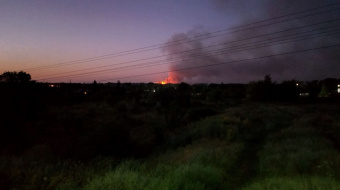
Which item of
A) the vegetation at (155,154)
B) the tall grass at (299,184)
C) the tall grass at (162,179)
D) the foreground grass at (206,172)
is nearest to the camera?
the tall grass at (162,179)

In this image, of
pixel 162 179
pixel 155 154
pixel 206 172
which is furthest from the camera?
pixel 155 154

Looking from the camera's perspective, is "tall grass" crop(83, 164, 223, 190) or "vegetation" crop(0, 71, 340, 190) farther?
"vegetation" crop(0, 71, 340, 190)

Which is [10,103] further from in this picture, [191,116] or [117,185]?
[117,185]

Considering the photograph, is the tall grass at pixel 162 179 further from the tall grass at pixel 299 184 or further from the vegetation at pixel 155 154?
the tall grass at pixel 299 184

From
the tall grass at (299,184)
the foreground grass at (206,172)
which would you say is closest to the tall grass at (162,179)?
the foreground grass at (206,172)

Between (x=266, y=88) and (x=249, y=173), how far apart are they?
67031 millimetres

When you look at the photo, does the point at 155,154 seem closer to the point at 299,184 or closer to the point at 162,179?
the point at 162,179

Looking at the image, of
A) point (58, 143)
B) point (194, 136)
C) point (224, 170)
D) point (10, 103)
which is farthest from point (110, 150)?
point (10, 103)

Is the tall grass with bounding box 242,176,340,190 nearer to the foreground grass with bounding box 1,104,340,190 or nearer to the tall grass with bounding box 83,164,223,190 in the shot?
the foreground grass with bounding box 1,104,340,190

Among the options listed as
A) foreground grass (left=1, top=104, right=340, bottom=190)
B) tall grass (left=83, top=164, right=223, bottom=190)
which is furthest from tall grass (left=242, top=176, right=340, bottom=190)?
tall grass (left=83, top=164, right=223, bottom=190)

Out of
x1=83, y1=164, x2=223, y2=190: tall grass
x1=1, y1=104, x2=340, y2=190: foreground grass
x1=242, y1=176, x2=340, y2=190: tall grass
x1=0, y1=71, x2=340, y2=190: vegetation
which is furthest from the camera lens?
x1=0, y1=71, x2=340, y2=190: vegetation

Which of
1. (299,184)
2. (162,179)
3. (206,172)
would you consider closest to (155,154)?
(206,172)

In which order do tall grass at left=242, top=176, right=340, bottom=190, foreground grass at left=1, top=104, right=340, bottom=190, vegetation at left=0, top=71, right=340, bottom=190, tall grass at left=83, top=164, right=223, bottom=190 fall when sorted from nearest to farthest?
tall grass at left=83, top=164, right=223, bottom=190, tall grass at left=242, top=176, right=340, bottom=190, foreground grass at left=1, top=104, right=340, bottom=190, vegetation at left=0, top=71, right=340, bottom=190

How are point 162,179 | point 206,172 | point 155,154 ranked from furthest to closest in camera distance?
point 155,154 → point 206,172 → point 162,179
